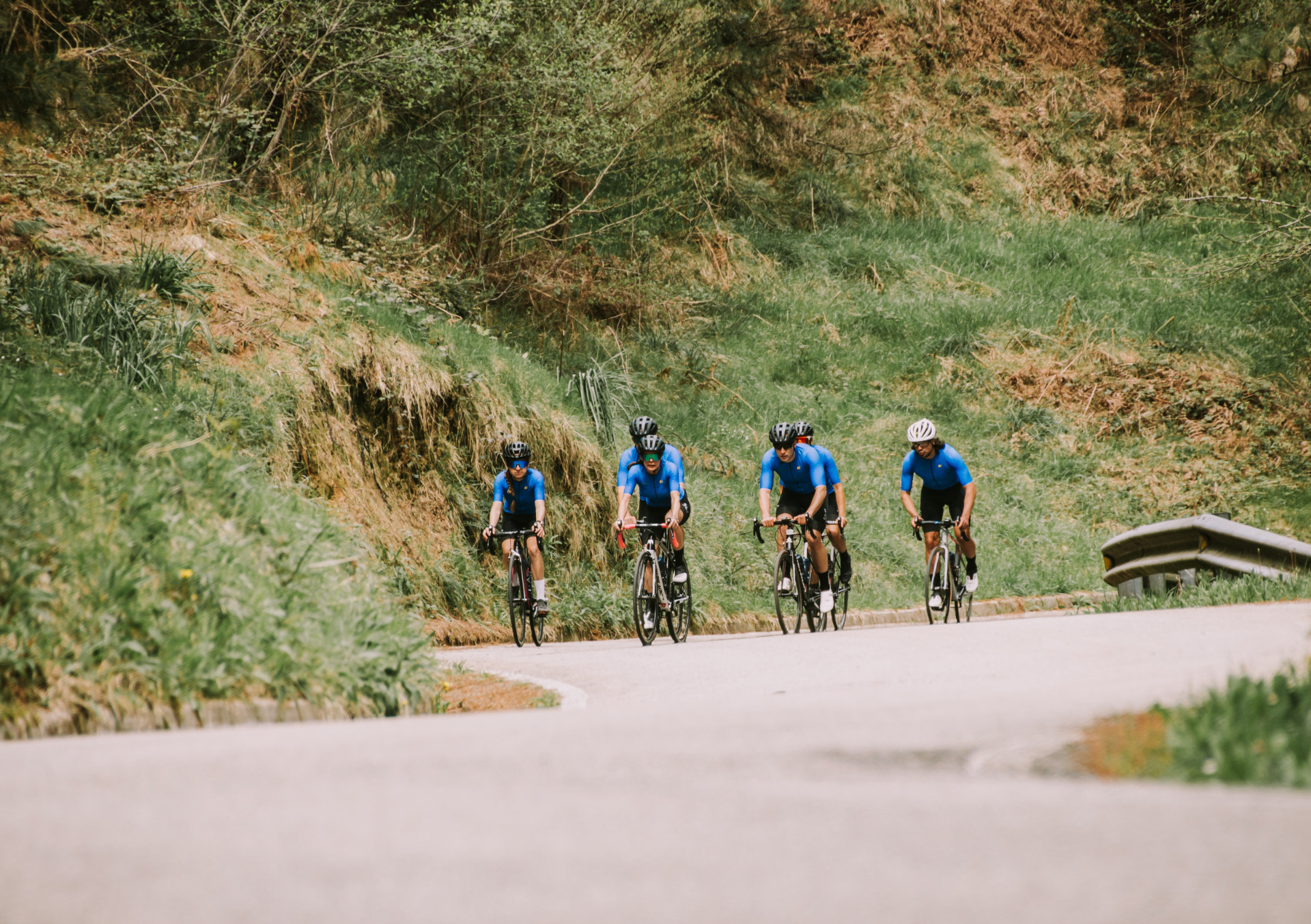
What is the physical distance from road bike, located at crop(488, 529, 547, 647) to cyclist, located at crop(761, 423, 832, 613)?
277 cm

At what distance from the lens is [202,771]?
14.2 feet

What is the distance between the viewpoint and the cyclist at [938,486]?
47.4ft

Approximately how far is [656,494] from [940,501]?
3.69 m

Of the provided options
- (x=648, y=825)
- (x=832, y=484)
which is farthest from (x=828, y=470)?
(x=648, y=825)

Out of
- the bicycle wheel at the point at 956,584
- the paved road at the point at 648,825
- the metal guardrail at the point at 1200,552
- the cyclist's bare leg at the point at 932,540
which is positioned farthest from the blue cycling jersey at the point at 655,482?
the paved road at the point at 648,825

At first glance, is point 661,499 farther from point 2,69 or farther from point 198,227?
point 2,69

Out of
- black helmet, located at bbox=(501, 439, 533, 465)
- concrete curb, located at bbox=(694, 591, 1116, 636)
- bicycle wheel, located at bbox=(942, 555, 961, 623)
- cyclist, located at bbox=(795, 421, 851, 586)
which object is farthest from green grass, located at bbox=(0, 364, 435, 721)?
concrete curb, located at bbox=(694, 591, 1116, 636)

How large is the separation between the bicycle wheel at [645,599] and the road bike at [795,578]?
1.20 meters

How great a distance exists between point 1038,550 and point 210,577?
55.4 feet

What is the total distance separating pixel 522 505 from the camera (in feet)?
47.3

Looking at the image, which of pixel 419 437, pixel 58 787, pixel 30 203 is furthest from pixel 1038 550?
pixel 58 787

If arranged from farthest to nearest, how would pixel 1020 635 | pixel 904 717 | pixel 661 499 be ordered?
pixel 661 499
pixel 1020 635
pixel 904 717

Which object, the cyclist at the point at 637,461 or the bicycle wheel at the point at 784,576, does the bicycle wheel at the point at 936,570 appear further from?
the cyclist at the point at 637,461

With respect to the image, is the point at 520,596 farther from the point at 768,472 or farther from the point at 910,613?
the point at 910,613
